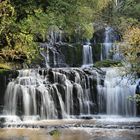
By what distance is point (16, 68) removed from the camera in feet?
90.3

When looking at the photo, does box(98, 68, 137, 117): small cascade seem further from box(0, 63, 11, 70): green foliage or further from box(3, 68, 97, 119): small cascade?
box(0, 63, 11, 70): green foliage

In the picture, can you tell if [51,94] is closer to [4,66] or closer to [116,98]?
[116,98]

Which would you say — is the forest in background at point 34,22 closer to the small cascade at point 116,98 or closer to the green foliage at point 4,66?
the small cascade at point 116,98

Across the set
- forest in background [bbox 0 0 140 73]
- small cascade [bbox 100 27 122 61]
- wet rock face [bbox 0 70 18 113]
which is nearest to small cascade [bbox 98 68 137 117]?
wet rock face [bbox 0 70 18 113]

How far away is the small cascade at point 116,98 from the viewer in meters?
24.4

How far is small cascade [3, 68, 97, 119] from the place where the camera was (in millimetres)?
23938

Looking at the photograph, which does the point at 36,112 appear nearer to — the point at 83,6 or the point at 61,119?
the point at 61,119

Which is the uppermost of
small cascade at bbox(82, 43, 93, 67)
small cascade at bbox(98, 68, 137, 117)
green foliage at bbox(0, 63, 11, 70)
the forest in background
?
the forest in background

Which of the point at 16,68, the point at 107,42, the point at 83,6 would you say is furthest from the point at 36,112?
the point at 107,42

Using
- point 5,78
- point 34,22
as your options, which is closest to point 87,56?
point 5,78

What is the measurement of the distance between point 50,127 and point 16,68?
802 centimetres

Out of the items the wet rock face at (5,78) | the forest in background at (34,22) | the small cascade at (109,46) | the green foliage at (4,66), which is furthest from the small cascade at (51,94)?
the small cascade at (109,46)

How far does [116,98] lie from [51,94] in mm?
3551

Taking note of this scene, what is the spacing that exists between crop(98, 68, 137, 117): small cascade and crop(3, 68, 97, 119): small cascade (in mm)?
553
